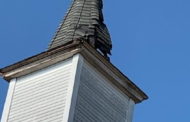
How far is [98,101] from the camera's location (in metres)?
22.2

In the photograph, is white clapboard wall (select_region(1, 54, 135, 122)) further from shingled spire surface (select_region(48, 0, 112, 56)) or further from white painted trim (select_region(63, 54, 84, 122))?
shingled spire surface (select_region(48, 0, 112, 56))

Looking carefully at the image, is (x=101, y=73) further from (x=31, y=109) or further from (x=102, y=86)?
(x=31, y=109)

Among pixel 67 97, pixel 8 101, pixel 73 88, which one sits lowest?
pixel 67 97

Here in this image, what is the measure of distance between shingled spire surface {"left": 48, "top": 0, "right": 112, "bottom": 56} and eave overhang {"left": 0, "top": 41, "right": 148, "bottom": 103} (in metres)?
0.43

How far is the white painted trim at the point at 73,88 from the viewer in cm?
2092

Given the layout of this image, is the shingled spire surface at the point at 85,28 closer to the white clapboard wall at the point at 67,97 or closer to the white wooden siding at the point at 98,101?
the white clapboard wall at the point at 67,97

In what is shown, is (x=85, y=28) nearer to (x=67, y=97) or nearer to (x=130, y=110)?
(x=130, y=110)

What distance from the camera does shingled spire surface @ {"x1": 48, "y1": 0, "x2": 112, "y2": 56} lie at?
2342 cm

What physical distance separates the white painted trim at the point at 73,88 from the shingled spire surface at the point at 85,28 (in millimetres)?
781

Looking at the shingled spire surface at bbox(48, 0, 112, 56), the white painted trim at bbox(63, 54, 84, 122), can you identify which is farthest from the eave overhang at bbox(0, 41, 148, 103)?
the shingled spire surface at bbox(48, 0, 112, 56)

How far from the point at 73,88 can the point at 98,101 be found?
0.96 m

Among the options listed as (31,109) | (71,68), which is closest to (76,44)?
(71,68)

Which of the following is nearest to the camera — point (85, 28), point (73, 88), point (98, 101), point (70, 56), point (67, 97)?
point (67, 97)

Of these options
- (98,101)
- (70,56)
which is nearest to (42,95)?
(70,56)
